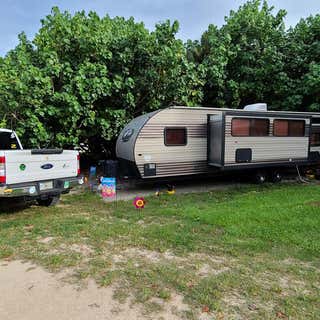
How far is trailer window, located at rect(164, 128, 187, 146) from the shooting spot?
26.8 feet

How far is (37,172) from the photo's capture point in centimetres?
525

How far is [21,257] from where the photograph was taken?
371 cm

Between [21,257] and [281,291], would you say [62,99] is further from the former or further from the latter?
[281,291]

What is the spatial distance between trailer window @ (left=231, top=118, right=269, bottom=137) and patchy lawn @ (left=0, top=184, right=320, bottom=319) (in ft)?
8.57

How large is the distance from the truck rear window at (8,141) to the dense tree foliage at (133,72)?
4.09ft

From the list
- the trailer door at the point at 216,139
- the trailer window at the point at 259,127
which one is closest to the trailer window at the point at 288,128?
the trailer window at the point at 259,127

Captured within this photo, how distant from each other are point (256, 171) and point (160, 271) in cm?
701

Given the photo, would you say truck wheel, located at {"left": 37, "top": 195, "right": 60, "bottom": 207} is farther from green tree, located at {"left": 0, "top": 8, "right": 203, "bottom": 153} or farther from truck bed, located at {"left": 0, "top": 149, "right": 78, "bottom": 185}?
green tree, located at {"left": 0, "top": 8, "right": 203, "bottom": 153}

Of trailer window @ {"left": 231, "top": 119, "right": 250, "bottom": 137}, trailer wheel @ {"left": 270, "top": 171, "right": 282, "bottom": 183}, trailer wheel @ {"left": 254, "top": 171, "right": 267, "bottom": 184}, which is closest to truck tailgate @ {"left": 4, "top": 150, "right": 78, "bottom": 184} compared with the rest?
trailer window @ {"left": 231, "top": 119, "right": 250, "bottom": 137}

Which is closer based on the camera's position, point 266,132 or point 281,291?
point 281,291

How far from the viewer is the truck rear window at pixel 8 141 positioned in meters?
6.75

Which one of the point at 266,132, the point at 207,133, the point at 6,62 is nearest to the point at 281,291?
the point at 207,133

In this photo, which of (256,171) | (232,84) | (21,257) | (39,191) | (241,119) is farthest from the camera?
(232,84)

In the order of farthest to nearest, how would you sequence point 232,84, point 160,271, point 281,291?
point 232,84 → point 160,271 → point 281,291
